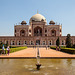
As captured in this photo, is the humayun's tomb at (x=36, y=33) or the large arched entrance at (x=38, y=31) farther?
the large arched entrance at (x=38, y=31)

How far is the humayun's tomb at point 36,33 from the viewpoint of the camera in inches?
1487

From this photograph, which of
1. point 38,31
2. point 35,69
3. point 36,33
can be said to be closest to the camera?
point 35,69

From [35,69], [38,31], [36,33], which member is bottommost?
[35,69]

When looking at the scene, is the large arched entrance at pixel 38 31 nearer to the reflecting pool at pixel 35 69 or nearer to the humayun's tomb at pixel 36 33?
the humayun's tomb at pixel 36 33

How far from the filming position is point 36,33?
4662 cm

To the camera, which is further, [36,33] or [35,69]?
[36,33]

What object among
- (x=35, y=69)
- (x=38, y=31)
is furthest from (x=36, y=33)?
(x=35, y=69)

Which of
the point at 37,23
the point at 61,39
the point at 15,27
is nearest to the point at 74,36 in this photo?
the point at 61,39

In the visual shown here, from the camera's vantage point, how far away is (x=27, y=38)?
37.7 m

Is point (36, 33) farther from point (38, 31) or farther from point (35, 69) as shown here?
point (35, 69)

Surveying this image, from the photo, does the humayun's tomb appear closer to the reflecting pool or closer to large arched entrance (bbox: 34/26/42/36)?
large arched entrance (bbox: 34/26/42/36)

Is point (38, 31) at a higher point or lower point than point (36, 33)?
higher

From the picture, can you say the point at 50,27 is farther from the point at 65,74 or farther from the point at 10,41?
the point at 65,74

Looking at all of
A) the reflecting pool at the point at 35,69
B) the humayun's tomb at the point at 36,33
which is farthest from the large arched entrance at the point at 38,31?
the reflecting pool at the point at 35,69
